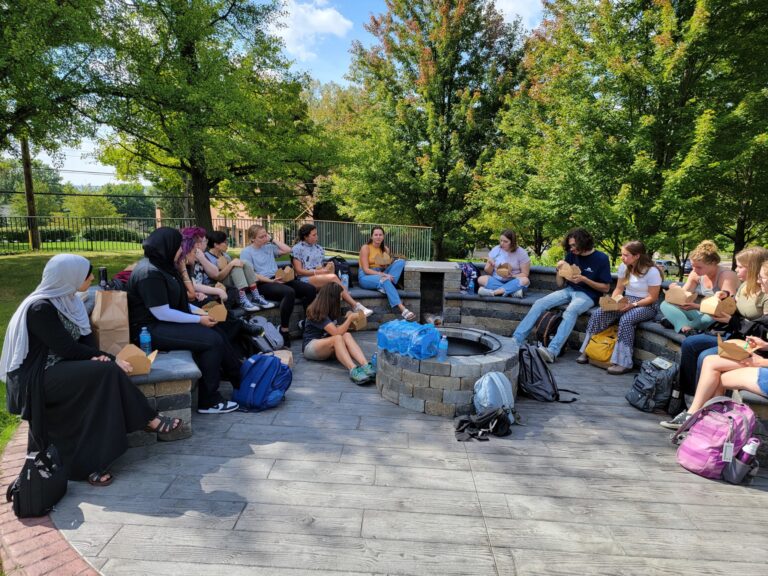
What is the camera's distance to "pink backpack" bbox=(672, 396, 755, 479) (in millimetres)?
3314

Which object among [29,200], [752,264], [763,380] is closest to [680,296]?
[752,264]

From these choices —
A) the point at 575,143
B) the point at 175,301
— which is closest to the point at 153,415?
the point at 175,301

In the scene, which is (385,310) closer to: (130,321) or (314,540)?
(130,321)

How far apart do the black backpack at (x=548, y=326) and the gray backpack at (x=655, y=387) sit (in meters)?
1.76

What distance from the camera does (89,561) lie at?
2357 millimetres

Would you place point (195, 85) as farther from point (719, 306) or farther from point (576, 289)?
point (719, 306)

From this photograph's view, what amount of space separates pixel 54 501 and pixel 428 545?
7.17 ft

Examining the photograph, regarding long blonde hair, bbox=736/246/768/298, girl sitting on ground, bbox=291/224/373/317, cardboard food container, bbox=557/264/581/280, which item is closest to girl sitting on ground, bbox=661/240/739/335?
long blonde hair, bbox=736/246/768/298

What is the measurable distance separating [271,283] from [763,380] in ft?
18.4

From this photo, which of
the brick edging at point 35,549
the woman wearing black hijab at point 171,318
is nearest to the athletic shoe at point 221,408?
the woman wearing black hijab at point 171,318

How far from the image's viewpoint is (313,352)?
221 inches

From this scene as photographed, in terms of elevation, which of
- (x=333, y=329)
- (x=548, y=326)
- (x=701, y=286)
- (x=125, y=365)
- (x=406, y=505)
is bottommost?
(x=406, y=505)

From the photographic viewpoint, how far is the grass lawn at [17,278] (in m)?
4.03

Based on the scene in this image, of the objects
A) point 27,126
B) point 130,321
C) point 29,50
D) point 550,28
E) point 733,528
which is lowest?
point 733,528
